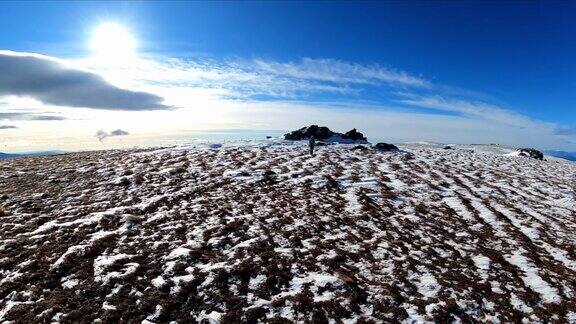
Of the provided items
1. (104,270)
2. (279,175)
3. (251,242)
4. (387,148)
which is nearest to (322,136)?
(387,148)

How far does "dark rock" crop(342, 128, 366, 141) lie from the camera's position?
57156 millimetres

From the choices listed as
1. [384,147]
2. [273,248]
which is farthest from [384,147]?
[273,248]

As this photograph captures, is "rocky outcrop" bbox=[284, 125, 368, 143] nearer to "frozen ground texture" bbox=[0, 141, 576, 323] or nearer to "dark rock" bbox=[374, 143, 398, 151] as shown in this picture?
"dark rock" bbox=[374, 143, 398, 151]

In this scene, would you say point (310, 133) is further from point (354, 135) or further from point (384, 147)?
point (384, 147)

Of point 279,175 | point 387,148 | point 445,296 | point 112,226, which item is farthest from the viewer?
point 387,148

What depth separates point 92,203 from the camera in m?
18.3

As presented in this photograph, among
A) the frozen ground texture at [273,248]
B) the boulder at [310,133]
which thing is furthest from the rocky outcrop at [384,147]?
the frozen ground texture at [273,248]

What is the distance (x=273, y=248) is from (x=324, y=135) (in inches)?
1689

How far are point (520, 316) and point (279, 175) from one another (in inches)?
Answer: 691

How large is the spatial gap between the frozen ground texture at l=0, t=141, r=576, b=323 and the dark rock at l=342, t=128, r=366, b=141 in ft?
101

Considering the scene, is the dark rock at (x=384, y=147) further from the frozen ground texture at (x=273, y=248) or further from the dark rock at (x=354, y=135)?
the frozen ground texture at (x=273, y=248)

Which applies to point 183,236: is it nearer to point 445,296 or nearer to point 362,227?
point 362,227

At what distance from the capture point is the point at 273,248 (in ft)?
45.2

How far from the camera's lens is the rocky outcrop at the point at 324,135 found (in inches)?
2140
